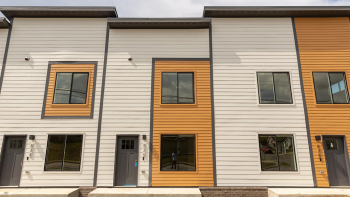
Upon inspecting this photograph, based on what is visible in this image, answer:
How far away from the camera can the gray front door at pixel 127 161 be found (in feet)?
31.4

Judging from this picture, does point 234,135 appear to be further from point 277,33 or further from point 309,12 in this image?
point 309,12

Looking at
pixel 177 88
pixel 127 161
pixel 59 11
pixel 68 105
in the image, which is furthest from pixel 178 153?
pixel 59 11

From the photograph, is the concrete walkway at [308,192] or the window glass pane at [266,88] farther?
the window glass pane at [266,88]

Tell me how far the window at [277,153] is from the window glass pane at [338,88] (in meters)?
3.28

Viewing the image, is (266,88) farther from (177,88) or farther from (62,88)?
(62,88)

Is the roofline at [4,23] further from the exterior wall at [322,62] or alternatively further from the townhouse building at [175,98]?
the exterior wall at [322,62]

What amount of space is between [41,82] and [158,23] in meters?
7.07

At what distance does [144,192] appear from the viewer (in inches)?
334

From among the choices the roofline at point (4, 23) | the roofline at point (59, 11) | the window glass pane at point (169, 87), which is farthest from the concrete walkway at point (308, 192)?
the roofline at point (4, 23)

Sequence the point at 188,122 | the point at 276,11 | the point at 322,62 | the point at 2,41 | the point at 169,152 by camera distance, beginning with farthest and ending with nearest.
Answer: the point at 276,11 → the point at 2,41 → the point at 322,62 → the point at 188,122 → the point at 169,152

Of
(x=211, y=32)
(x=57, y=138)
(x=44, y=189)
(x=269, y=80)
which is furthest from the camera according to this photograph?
(x=211, y=32)

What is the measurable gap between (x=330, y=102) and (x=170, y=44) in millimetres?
8939

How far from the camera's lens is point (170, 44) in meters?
11.1

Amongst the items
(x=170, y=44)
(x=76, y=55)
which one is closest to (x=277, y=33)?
(x=170, y=44)
